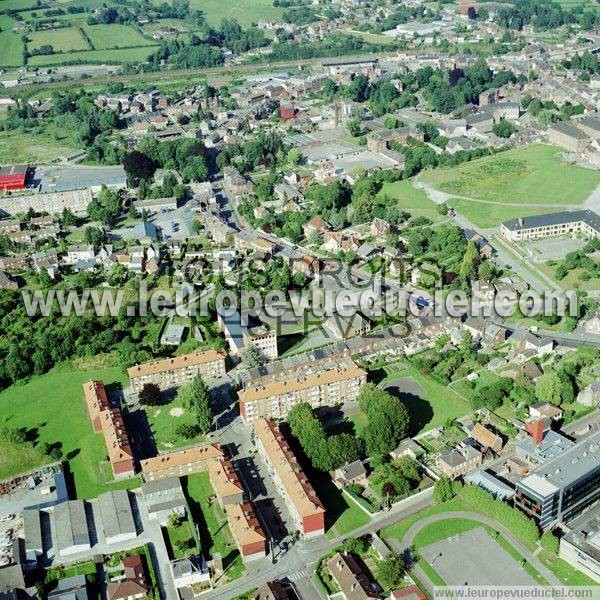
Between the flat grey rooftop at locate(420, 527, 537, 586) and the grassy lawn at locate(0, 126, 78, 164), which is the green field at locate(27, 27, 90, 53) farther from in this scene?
the flat grey rooftop at locate(420, 527, 537, 586)

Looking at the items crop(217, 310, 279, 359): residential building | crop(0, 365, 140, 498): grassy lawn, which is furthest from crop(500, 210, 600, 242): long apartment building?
crop(0, 365, 140, 498): grassy lawn

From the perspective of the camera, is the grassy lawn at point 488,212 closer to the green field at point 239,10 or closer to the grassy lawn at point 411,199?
the grassy lawn at point 411,199

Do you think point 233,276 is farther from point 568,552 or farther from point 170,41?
point 170,41

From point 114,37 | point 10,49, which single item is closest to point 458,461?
point 10,49

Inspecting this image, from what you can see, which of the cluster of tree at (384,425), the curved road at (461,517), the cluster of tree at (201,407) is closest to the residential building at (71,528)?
the cluster of tree at (201,407)

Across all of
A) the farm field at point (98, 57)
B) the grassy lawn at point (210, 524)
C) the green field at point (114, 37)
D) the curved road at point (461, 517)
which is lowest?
the grassy lawn at point (210, 524)

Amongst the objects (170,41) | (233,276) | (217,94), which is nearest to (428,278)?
(233,276)

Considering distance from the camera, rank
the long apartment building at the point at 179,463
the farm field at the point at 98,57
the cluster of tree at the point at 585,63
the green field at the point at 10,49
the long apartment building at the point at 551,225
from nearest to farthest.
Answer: the long apartment building at the point at 179,463
the long apartment building at the point at 551,225
the cluster of tree at the point at 585,63
the farm field at the point at 98,57
the green field at the point at 10,49
